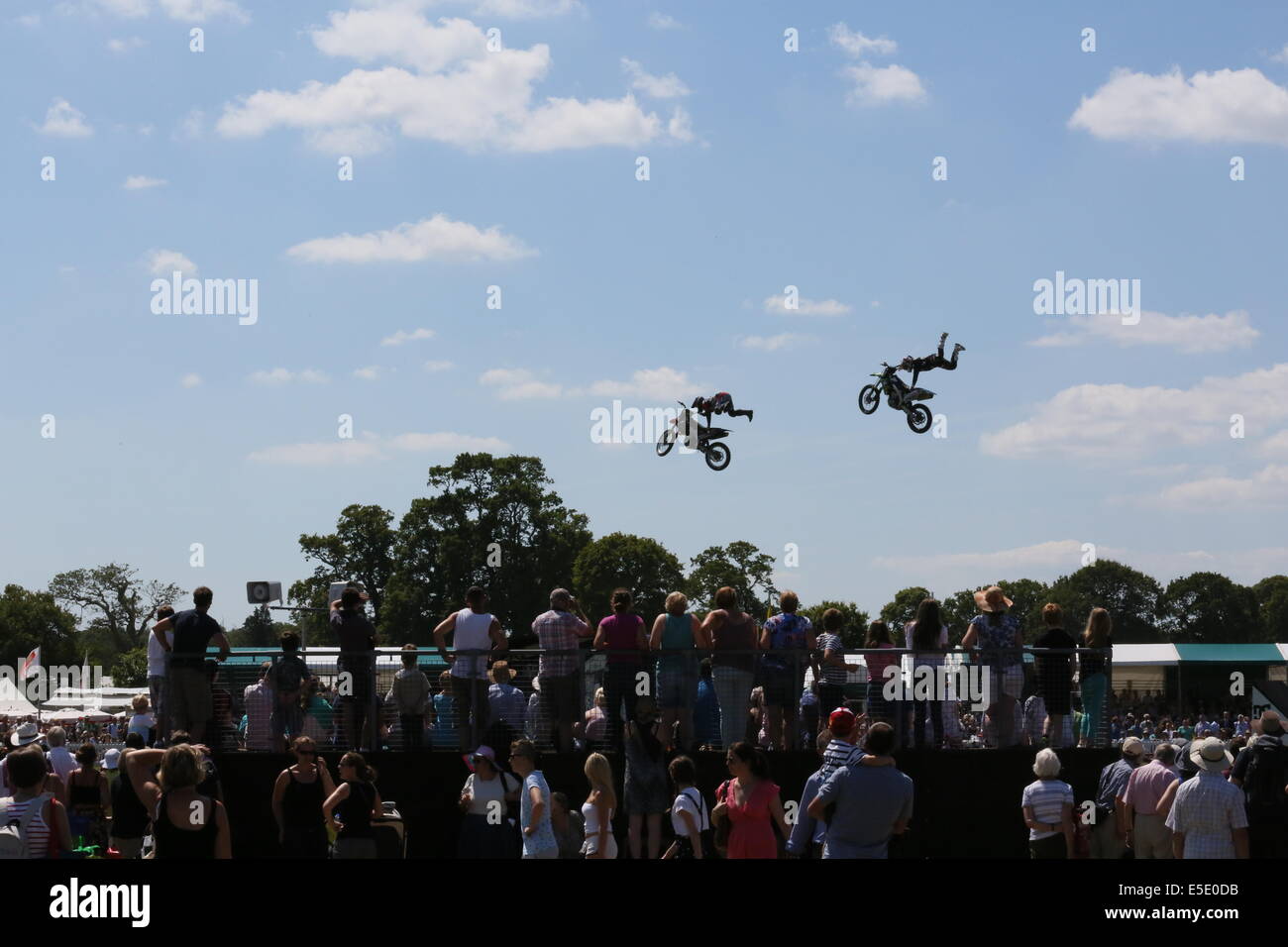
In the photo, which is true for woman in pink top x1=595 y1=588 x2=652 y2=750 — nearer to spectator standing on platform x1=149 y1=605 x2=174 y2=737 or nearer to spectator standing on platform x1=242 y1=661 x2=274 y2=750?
spectator standing on platform x1=242 y1=661 x2=274 y2=750

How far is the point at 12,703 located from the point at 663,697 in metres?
A: 51.4

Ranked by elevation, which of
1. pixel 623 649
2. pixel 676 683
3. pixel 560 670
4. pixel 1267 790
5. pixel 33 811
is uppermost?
pixel 623 649

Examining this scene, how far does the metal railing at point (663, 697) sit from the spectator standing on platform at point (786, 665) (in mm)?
18

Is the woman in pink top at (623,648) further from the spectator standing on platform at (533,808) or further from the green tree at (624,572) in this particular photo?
the green tree at (624,572)

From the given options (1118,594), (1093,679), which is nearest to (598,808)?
(1093,679)

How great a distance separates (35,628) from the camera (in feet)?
389

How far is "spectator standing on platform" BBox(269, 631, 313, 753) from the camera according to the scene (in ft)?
50.5

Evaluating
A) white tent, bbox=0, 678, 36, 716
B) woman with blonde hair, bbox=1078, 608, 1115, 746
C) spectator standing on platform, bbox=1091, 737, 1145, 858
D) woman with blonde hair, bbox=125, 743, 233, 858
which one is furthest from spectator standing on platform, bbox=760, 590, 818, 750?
white tent, bbox=0, 678, 36, 716

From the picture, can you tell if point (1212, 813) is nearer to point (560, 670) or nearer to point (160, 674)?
point (560, 670)

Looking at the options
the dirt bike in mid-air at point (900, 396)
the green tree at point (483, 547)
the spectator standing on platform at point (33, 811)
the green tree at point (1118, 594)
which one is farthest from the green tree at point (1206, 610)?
the spectator standing on platform at point (33, 811)

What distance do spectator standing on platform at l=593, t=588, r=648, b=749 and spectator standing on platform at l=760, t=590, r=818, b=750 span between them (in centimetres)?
130

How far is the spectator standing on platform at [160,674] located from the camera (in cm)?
1538
